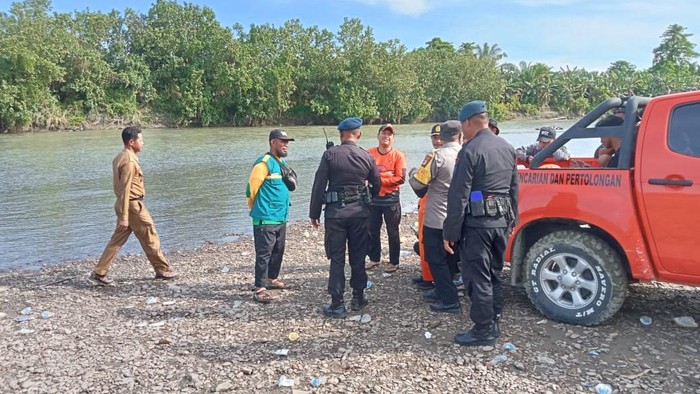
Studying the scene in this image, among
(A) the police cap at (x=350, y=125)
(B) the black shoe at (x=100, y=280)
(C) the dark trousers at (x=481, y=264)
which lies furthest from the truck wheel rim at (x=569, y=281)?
(B) the black shoe at (x=100, y=280)

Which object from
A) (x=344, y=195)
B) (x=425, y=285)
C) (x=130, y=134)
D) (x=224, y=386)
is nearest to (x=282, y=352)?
(x=224, y=386)

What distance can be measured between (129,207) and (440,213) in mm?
3821

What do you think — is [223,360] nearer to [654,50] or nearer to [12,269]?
[12,269]

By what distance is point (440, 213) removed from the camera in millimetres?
5324

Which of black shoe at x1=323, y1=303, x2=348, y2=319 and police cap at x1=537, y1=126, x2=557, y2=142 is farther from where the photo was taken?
police cap at x1=537, y1=126, x2=557, y2=142

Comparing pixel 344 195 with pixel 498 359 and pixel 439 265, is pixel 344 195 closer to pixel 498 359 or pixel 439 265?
pixel 439 265

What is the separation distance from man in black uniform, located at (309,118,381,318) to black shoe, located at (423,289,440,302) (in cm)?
84

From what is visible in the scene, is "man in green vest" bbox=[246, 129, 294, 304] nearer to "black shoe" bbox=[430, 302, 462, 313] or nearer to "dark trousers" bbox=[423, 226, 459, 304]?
"dark trousers" bbox=[423, 226, 459, 304]

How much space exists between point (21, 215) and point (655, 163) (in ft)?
45.3

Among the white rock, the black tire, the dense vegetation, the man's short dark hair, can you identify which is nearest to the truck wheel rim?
the black tire

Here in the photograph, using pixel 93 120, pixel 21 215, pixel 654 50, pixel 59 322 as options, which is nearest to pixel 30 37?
pixel 93 120

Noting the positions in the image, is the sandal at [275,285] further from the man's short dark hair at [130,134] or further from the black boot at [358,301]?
the man's short dark hair at [130,134]

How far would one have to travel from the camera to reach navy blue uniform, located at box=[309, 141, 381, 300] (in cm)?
518

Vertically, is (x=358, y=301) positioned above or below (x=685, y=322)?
below
